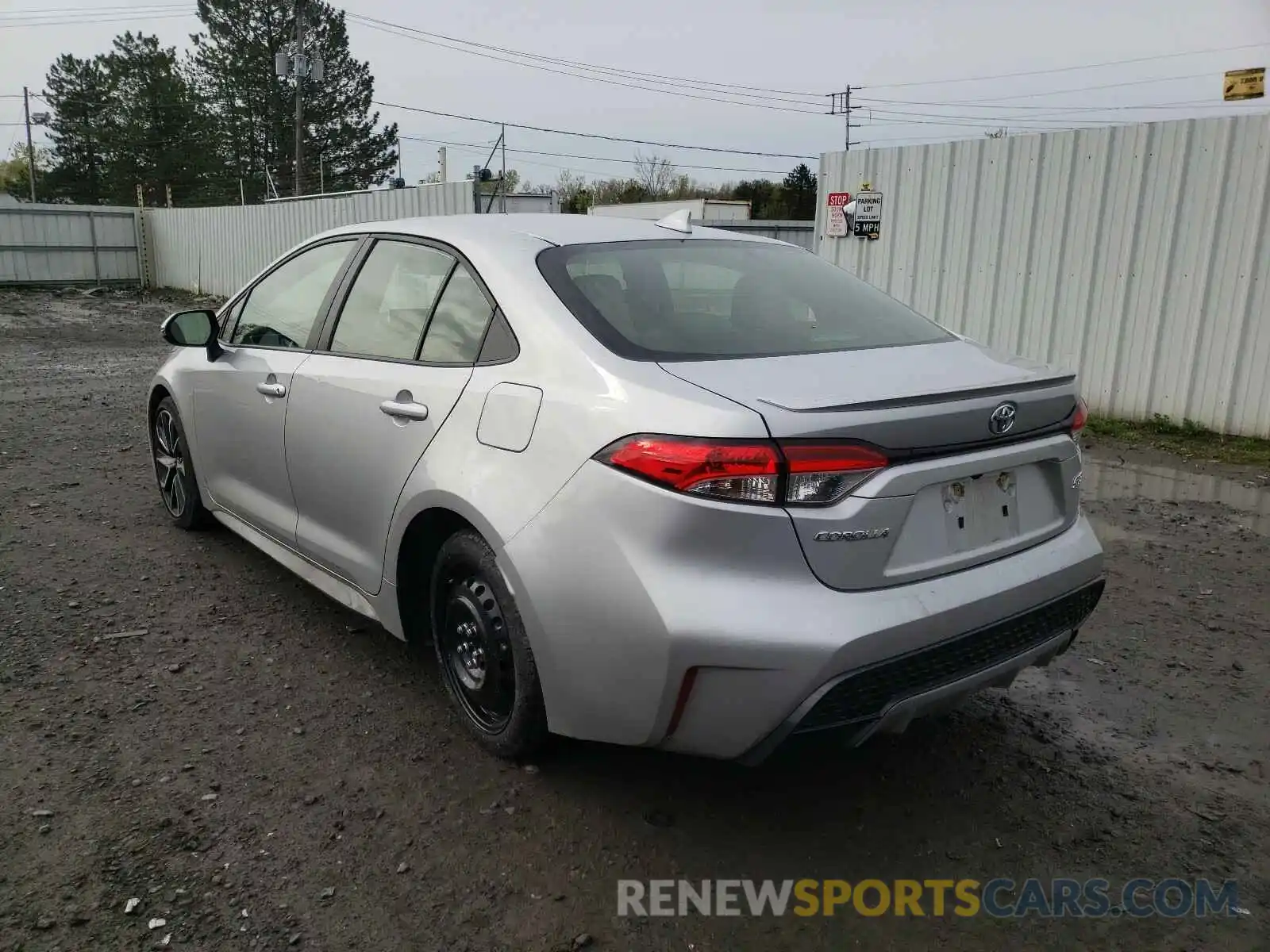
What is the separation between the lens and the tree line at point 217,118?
42281 mm

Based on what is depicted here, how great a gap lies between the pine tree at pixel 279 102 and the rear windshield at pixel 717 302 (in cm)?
4161

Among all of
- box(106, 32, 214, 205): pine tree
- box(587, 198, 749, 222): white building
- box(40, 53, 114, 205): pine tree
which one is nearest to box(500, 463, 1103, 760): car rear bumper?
box(587, 198, 749, 222): white building

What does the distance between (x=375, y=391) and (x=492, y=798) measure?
134 cm

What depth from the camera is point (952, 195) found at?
8906 mm

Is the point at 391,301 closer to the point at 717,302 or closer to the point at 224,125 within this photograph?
Result: the point at 717,302

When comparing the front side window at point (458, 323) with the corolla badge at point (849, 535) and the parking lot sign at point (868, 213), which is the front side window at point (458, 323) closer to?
the corolla badge at point (849, 535)

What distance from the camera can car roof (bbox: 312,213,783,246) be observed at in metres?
3.22

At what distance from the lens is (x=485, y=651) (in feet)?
9.34

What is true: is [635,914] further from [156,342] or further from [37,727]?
[156,342]

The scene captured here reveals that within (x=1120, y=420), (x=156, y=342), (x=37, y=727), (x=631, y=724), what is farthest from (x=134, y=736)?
(x=156, y=342)

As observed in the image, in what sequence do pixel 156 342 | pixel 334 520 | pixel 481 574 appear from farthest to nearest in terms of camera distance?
pixel 156 342 → pixel 334 520 → pixel 481 574

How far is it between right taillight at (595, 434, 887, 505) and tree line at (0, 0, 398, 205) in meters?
41.5

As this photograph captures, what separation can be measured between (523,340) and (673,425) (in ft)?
2.26

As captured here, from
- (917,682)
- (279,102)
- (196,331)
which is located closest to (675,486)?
(917,682)
